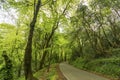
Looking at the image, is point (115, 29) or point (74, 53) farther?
point (74, 53)

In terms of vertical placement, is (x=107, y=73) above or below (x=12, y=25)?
below

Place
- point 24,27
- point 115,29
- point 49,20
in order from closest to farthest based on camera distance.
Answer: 1. point 49,20
2. point 115,29
3. point 24,27

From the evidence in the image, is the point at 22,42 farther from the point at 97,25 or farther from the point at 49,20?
the point at 97,25

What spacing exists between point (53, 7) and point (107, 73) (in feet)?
38.8

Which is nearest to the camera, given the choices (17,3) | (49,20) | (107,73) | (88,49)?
(17,3)

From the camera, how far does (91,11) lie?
2536 centimetres

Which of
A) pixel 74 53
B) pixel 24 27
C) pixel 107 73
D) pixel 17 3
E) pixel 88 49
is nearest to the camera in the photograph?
pixel 17 3

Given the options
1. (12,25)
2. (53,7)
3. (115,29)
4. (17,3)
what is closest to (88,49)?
(115,29)

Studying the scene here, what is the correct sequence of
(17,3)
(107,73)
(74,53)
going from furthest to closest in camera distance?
1. (74,53)
2. (107,73)
3. (17,3)

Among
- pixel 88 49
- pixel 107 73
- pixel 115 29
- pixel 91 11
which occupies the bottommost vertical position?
pixel 107 73

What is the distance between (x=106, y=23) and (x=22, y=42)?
13339 millimetres

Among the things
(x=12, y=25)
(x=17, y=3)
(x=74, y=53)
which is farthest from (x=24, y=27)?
(x=74, y=53)

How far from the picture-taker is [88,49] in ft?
104

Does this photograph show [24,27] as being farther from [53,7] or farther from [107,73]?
[107,73]
